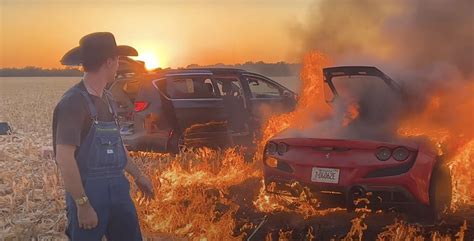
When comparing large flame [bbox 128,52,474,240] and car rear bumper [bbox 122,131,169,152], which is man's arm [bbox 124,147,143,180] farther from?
car rear bumper [bbox 122,131,169,152]

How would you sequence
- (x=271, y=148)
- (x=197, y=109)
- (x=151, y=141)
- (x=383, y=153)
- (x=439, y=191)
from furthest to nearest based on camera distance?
(x=197, y=109) < (x=151, y=141) < (x=271, y=148) < (x=439, y=191) < (x=383, y=153)

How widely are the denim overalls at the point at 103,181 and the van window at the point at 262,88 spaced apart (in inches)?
298

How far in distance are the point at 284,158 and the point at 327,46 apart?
7.39 m

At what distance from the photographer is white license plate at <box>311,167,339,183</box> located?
610 centimetres

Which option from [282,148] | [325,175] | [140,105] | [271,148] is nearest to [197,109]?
[140,105]

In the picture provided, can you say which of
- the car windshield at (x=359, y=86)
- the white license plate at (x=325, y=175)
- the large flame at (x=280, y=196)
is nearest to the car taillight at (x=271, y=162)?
the large flame at (x=280, y=196)

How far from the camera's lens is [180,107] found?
1081 cm

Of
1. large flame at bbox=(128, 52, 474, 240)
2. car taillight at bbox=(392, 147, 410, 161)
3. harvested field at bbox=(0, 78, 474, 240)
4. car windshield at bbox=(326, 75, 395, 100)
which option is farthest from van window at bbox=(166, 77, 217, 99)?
car taillight at bbox=(392, 147, 410, 161)

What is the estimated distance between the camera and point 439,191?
614cm

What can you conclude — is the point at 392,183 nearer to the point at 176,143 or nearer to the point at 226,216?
the point at 226,216

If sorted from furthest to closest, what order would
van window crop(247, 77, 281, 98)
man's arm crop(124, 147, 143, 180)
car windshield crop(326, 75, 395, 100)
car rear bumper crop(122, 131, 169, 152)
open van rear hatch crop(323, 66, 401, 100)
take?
van window crop(247, 77, 281, 98) → car rear bumper crop(122, 131, 169, 152) → car windshield crop(326, 75, 395, 100) → open van rear hatch crop(323, 66, 401, 100) → man's arm crop(124, 147, 143, 180)

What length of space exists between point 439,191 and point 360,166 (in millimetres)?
885

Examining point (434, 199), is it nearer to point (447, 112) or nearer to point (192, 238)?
point (447, 112)

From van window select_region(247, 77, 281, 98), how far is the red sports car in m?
4.86
